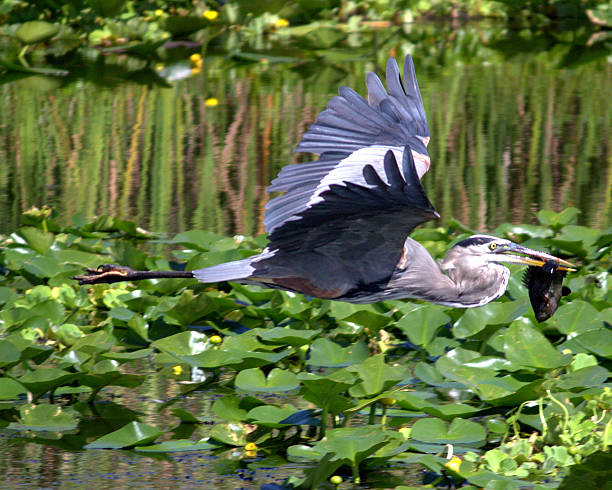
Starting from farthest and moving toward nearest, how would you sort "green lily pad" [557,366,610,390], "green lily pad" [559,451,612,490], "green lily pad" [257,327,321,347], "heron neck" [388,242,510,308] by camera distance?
"green lily pad" [257,327,321,347] < "heron neck" [388,242,510,308] < "green lily pad" [557,366,610,390] < "green lily pad" [559,451,612,490]

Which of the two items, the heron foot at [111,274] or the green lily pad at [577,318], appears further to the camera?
the green lily pad at [577,318]

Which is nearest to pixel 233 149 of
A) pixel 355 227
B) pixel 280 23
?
pixel 355 227

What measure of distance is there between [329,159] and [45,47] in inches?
330

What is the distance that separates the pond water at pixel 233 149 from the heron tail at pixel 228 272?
49 centimetres

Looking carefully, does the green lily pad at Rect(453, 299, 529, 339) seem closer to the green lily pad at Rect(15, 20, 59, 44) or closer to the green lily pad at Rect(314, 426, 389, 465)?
the green lily pad at Rect(314, 426, 389, 465)

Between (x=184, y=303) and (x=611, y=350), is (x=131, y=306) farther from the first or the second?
(x=611, y=350)

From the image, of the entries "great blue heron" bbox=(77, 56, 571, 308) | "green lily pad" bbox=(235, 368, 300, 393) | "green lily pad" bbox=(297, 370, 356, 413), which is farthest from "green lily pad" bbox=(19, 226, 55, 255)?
"green lily pad" bbox=(297, 370, 356, 413)

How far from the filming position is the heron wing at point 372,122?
3.90m

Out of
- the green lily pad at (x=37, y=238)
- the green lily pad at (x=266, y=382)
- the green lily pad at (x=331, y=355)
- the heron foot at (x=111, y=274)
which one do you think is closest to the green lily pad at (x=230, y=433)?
the green lily pad at (x=266, y=382)

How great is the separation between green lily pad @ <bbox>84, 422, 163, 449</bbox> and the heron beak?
1.22 m

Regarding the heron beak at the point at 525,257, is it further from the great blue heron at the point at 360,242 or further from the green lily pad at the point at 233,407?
the green lily pad at the point at 233,407

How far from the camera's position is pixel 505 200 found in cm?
632

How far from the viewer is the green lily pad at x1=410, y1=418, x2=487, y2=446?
10.6 feet

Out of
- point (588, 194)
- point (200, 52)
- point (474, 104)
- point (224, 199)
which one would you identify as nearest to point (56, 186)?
point (224, 199)
